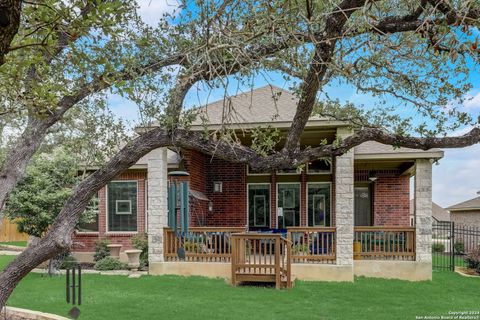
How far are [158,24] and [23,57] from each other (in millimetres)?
1954

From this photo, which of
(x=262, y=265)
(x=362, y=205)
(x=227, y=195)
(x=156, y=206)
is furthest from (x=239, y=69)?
(x=362, y=205)

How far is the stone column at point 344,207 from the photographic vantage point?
404 inches

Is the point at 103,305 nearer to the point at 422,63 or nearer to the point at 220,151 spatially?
the point at 220,151

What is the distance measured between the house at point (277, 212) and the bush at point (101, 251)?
402mm

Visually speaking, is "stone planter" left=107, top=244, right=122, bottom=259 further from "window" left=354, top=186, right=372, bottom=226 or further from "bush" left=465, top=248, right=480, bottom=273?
"bush" left=465, top=248, right=480, bottom=273

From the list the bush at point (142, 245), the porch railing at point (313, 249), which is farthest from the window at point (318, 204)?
the bush at point (142, 245)

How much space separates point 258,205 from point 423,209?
545 centimetres

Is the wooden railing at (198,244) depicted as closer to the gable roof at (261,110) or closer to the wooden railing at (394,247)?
the gable roof at (261,110)

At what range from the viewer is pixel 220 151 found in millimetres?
4953

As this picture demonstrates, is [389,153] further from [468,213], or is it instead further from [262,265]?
[468,213]

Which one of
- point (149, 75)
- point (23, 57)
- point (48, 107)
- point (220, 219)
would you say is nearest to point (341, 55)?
point (149, 75)

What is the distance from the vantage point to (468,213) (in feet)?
75.3

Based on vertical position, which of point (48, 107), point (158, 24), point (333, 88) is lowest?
point (48, 107)

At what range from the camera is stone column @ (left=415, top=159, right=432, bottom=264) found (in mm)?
10656
